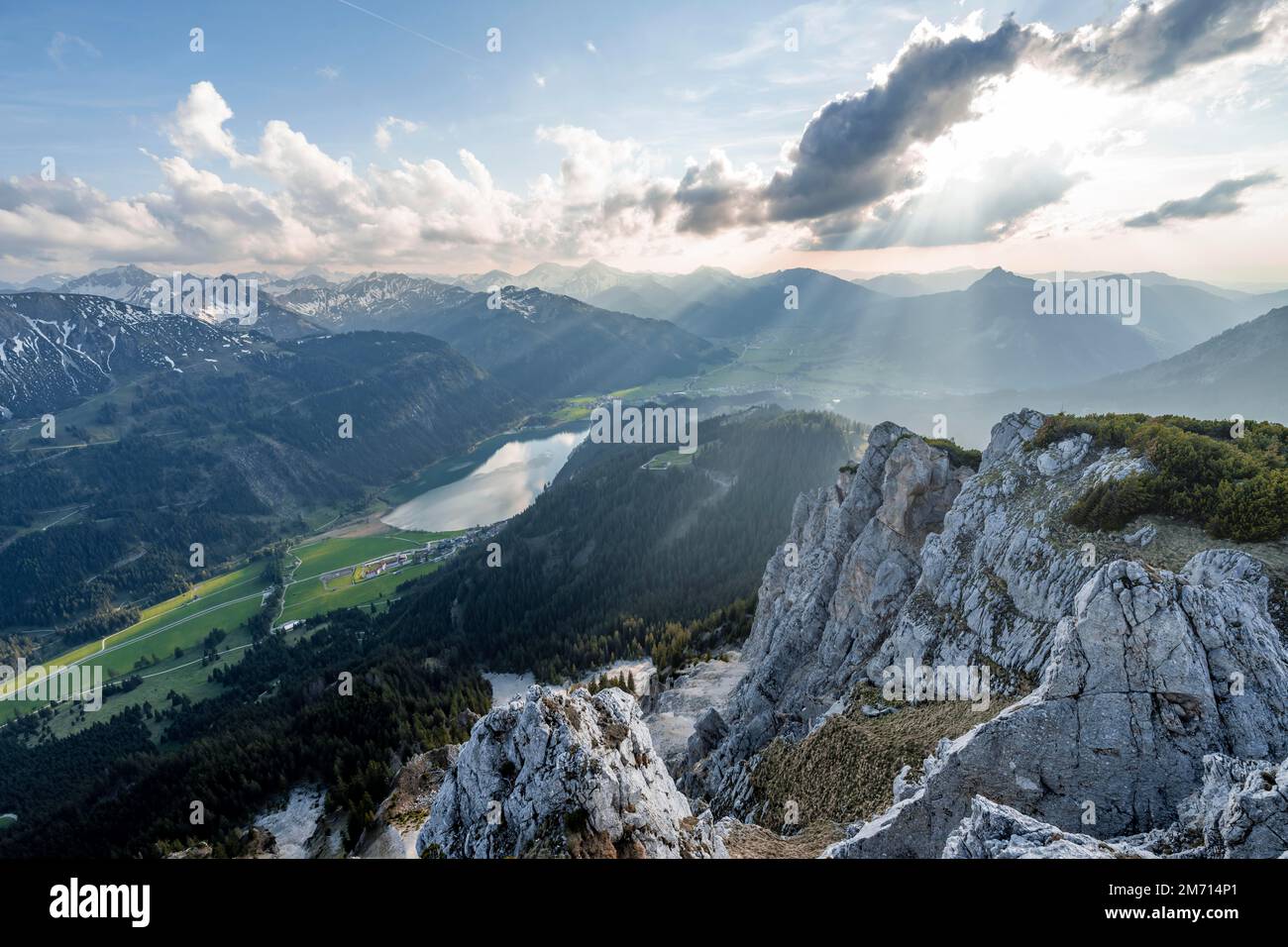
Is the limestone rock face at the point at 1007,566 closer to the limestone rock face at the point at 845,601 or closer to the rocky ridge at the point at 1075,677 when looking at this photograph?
the rocky ridge at the point at 1075,677

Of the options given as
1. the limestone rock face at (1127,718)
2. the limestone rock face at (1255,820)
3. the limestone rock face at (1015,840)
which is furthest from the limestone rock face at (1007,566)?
the limestone rock face at (1015,840)

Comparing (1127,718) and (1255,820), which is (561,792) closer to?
(1255,820)

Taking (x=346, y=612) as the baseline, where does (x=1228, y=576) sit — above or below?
above
